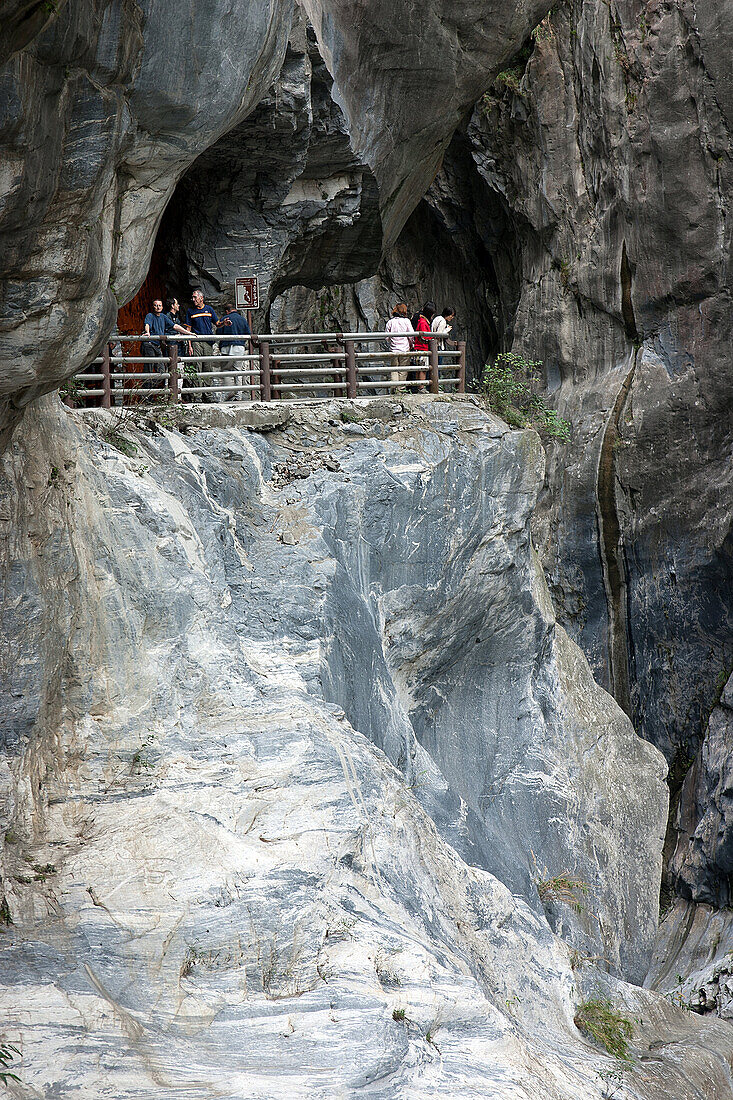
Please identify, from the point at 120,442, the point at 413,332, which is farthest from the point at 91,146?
the point at 413,332

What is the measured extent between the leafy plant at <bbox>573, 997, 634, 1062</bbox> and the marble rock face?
0.26m

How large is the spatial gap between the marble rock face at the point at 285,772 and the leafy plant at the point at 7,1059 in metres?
0.12

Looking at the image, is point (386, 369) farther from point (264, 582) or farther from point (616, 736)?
point (616, 736)

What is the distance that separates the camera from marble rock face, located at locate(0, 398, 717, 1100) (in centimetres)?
757

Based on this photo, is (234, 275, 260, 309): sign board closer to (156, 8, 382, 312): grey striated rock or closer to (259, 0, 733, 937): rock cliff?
(156, 8, 382, 312): grey striated rock

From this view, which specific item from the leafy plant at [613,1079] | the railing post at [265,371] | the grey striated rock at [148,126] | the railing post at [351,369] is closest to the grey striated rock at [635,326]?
the grey striated rock at [148,126]

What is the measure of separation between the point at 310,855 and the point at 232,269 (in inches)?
450

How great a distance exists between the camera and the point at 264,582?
36.4 feet

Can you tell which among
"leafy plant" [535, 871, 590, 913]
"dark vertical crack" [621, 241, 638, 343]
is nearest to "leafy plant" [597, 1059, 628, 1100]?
"leafy plant" [535, 871, 590, 913]

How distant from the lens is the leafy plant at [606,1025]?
1062 centimetres

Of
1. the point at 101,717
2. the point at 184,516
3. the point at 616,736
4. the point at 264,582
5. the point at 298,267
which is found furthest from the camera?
the point at 298,267

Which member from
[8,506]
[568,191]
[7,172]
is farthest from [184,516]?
[568,191]

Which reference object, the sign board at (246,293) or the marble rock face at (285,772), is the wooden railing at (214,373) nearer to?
the marble rock face at (285,772)

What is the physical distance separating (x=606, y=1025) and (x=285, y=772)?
5.27m
